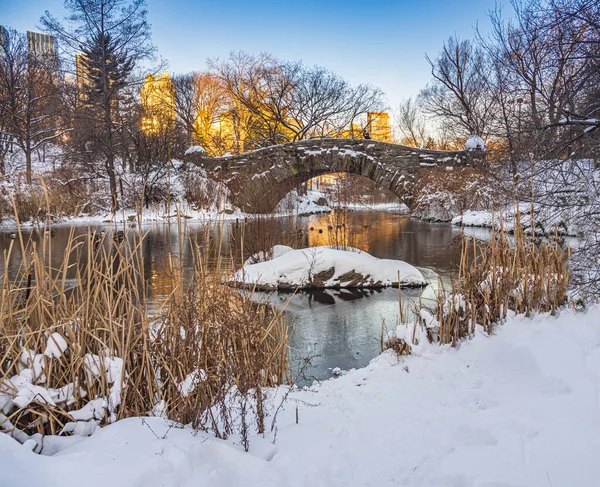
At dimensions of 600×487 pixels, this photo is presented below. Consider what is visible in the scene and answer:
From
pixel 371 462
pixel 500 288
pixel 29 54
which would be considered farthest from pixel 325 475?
pixel 29 54

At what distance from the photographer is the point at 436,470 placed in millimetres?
1816

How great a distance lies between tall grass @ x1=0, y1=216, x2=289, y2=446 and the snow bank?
4.43 m

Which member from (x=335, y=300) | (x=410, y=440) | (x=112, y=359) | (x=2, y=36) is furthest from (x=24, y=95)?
(x=410, y=440)

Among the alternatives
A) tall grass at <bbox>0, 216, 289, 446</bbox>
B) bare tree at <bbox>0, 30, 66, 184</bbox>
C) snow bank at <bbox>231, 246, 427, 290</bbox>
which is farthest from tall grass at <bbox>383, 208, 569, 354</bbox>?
bare tree at <bbox>0, 30, 66, 184</bbox>

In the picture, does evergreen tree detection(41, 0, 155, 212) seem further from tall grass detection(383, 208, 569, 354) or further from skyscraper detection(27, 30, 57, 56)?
tall grass detection(383, 208, 569, 354)

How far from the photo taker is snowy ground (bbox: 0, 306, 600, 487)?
1530 mm

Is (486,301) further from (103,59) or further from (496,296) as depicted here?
(103,59)

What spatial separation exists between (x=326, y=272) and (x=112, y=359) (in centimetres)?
523

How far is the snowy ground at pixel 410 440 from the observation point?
153 centimetres

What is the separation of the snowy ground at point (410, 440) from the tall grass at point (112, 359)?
0.19 metres

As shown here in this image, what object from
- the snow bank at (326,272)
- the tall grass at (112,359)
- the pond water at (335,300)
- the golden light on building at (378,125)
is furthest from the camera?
the golden light on building at (378,125)

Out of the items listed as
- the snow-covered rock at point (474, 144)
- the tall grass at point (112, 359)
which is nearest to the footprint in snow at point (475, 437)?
the tall grass at point (112, 359)

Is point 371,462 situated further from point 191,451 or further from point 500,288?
point 500,288

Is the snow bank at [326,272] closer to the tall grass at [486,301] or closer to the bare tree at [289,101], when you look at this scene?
the tall grass at [486,301]
